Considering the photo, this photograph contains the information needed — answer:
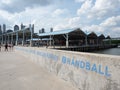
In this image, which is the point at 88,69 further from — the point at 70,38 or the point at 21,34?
the point at 21,34

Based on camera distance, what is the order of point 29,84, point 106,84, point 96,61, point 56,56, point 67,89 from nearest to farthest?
point 106,84
point 96,61
point 67,89
point 29,84
point 56,56

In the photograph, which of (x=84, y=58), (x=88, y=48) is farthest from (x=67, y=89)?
(x=88, y=48)

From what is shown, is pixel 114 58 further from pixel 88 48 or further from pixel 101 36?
pixel 101 36

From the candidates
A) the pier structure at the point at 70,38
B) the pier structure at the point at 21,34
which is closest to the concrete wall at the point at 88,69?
the pier structure at the point at 21,34

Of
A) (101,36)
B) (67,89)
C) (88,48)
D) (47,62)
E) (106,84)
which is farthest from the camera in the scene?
(101,36)

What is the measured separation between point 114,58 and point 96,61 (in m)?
0.82

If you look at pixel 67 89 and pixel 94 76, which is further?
pixel 67 89

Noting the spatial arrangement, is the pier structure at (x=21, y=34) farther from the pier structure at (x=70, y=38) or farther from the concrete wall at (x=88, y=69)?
the concrete wall at (x=88, y=69)

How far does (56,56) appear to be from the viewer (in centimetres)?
825

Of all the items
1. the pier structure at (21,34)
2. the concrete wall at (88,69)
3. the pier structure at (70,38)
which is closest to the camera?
the concrete wall at (88,69)

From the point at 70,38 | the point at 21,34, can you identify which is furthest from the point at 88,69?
the point at 21,34

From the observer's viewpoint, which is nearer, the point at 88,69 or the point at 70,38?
the point at 88,69

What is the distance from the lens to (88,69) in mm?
5355

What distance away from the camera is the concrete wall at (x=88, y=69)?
168 inches
